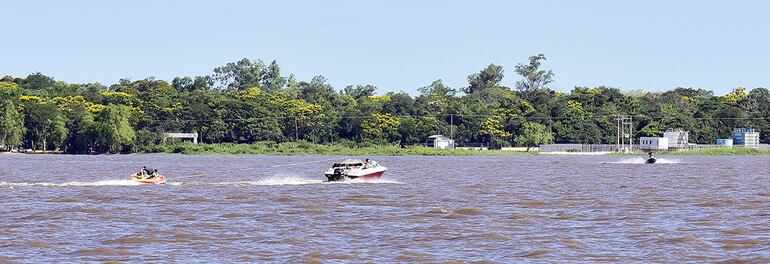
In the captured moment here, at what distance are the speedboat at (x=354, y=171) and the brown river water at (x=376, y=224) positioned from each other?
4891mm

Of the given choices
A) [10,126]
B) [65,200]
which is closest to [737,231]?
[65,200]

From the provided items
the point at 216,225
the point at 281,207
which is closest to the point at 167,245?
the point at 216,225

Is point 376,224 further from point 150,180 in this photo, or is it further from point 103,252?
point 150,180

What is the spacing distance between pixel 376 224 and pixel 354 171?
31.1 m

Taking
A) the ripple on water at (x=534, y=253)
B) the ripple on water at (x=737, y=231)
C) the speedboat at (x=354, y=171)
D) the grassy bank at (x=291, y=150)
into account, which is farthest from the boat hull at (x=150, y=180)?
the grassy bank at (x=291, y=150)

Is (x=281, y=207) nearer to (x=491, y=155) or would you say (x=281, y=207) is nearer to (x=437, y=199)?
(x=437, y=199)

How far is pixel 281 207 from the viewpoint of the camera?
2077 inches

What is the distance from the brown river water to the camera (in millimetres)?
35531

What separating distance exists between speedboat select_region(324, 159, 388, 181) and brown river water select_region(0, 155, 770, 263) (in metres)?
4.89

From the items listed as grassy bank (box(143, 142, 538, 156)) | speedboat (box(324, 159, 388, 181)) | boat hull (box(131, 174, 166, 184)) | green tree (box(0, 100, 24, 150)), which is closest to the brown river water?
boat hull (box(131, 174, 166, 184))

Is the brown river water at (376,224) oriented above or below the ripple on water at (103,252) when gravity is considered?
above

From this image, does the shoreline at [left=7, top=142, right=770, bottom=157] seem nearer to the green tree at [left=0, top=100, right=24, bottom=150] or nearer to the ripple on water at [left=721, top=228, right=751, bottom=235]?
the green tree at [left=0, top=100, right=24, bottom=150]

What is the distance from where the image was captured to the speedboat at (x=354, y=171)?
74812 mm

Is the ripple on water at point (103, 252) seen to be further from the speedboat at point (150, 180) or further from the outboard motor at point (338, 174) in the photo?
the outboard motor at point (338, 174)
